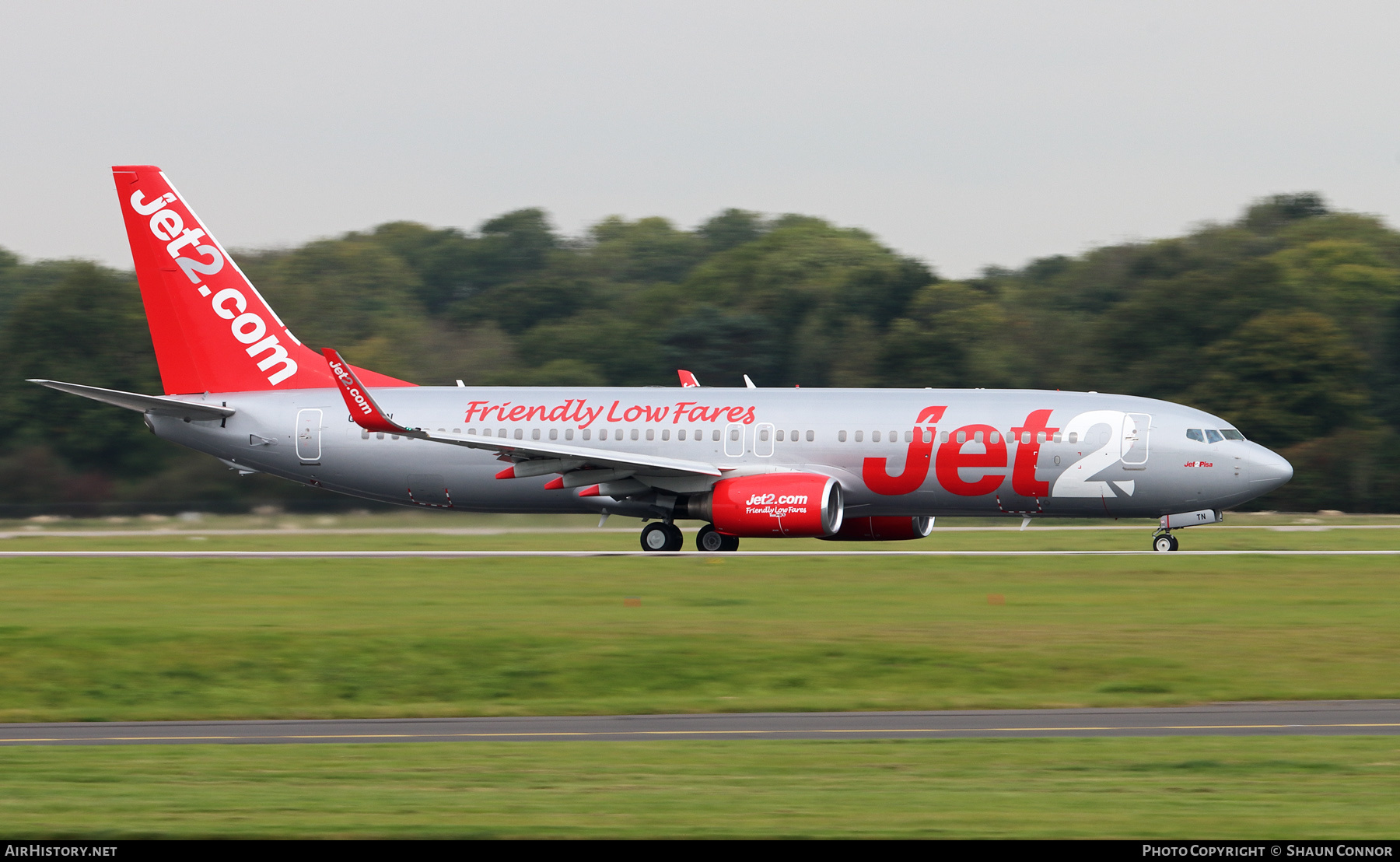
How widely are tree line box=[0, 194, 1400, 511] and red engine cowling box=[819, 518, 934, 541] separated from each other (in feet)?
51.3

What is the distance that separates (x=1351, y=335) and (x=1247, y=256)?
17.7 meters

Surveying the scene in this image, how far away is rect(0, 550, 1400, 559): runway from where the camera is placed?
1337 inches

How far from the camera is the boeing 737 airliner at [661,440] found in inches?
1384

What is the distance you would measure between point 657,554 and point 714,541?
1396mm

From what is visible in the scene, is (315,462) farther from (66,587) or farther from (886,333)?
(886,333)

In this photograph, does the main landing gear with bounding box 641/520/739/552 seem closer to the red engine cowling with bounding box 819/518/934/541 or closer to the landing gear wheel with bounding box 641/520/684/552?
the landing gear wheel with bounding box 641/520/684/552

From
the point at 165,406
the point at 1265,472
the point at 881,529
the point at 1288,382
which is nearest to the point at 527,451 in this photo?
the point at 881,529

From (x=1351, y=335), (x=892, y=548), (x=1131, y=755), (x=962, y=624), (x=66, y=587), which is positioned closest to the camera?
(x=1131, y=755)

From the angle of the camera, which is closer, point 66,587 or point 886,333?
point 66,587

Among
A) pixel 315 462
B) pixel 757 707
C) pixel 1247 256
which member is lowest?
pixel 757 707

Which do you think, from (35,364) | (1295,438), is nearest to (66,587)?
(35,364)

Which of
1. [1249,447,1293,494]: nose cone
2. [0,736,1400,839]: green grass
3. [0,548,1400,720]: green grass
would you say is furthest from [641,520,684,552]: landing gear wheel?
[0,736,1400,839]: green grass

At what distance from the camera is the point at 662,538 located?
36.1 meters

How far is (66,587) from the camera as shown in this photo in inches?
1113
